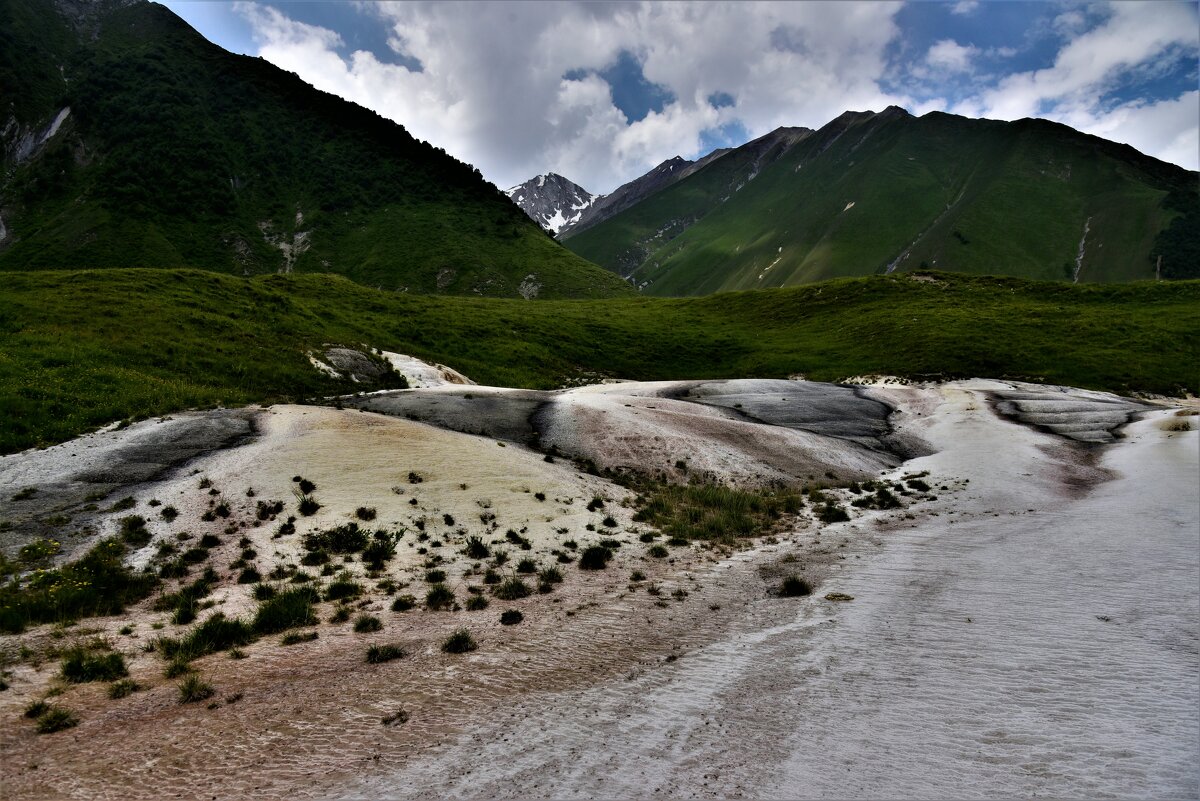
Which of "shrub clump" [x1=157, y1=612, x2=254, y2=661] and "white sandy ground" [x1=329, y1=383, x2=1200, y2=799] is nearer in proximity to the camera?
"white sandy ground" [x1=329, y1=383, x2=1200, y2=799]

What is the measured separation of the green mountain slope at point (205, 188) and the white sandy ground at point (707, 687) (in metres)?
137

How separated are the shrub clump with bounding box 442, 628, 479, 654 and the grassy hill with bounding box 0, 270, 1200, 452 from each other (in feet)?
80.0

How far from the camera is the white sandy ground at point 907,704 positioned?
821cm

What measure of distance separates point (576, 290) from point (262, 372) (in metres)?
117

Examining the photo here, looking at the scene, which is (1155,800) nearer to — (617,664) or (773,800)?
(773,800)

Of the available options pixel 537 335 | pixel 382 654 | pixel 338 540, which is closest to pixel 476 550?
pixel 338 540

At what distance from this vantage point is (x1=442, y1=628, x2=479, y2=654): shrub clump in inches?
501

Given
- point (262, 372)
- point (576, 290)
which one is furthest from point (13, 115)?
point (262, 372)

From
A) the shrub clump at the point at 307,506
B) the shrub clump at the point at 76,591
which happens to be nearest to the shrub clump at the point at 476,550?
the shrub clump at the point at 307,506

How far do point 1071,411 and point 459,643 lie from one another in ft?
179

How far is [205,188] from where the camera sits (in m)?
154

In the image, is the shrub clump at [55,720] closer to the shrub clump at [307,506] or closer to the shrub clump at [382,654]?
the shrub clump at [382,654]

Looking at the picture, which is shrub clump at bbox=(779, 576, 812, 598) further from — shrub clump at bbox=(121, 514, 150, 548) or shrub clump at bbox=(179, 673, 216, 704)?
shrub clump at bbox=(121, 514, 150, 548)

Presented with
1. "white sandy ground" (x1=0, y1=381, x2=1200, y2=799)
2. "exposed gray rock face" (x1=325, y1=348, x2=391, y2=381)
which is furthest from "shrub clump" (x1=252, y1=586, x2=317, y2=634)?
"exposed gray rock face" (x1=325, y1=348, x2=391, y2=381)
